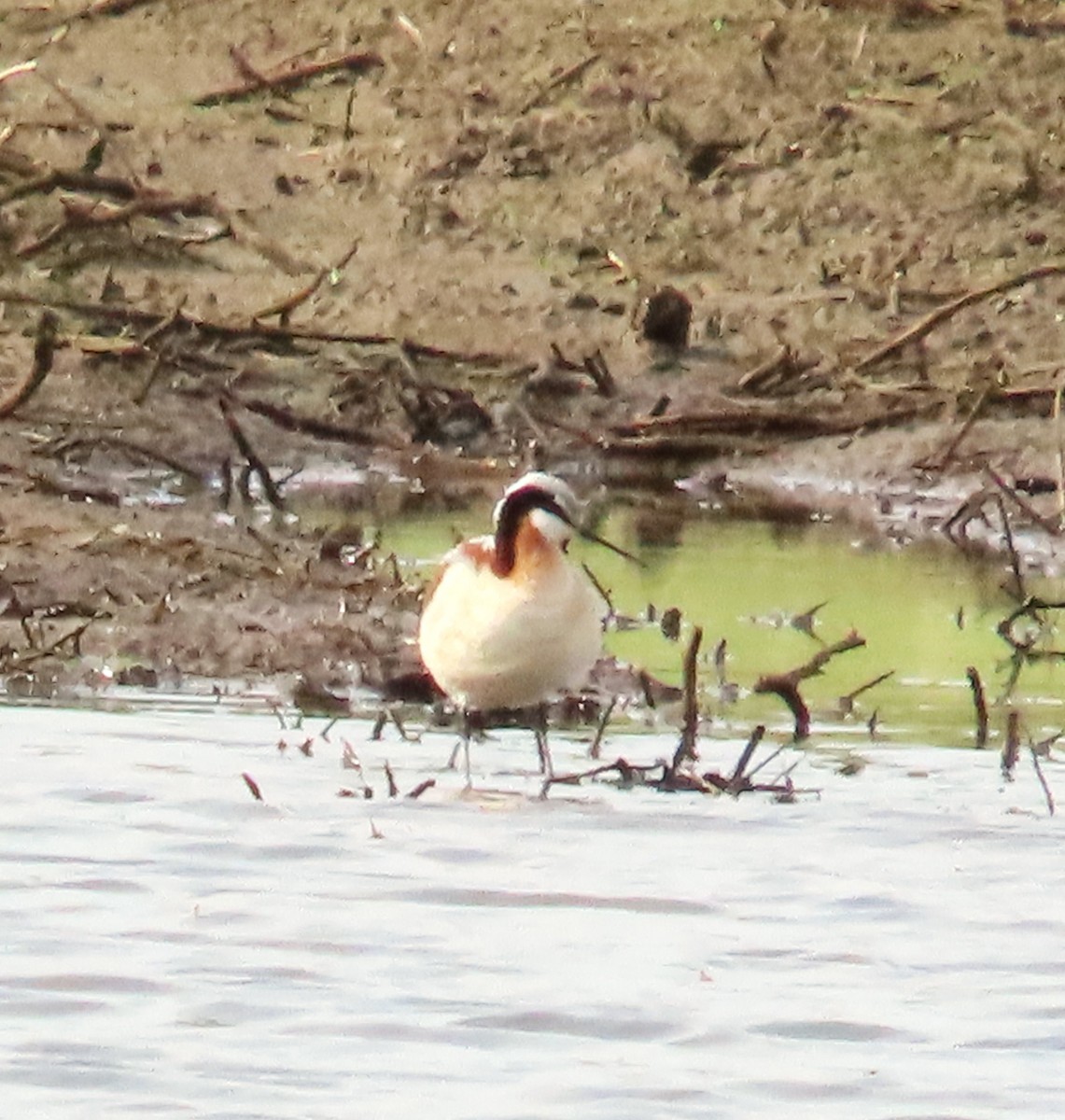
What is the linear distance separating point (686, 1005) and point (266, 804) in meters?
2.04

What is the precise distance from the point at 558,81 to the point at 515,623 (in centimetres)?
945

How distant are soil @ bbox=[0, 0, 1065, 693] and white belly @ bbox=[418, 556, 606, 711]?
1579mm

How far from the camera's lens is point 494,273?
16125 millimetres

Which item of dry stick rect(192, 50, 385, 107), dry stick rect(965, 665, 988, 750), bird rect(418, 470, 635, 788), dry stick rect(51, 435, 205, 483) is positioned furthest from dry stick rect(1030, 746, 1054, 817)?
dry stick rect(192, 50, 385, 107)

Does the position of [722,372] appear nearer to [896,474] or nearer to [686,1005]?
[896,474]

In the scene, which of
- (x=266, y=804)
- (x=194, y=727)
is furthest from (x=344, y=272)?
(x=266, y=804)

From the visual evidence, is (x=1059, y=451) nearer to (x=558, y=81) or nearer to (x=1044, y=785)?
(x=1044, y=785)

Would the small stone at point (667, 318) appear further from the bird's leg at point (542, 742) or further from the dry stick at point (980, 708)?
the dry stick at point (980, 708)

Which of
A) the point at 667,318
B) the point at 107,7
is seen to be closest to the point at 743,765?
the point at 667,318

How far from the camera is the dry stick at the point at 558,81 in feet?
57.8

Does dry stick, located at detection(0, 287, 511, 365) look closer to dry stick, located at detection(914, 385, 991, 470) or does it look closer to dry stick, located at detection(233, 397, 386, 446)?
dry stick, located at detection(233, 397, 386, 446)

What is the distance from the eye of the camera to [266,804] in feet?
25.6

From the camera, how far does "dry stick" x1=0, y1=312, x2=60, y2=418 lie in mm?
12633

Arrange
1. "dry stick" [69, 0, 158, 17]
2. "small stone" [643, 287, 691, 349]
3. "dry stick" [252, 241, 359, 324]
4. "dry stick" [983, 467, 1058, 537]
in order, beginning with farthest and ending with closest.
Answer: "dry stick" [69, 0, 158, 17], "small stone" [643, 287, 691, 349], "dry stick" [252, 241, 359, 324], "dry stick" [983, 467, 1058, 537]
